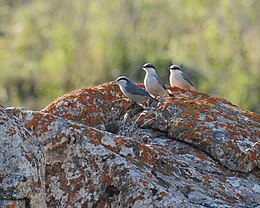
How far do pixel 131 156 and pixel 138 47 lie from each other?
26128 mm

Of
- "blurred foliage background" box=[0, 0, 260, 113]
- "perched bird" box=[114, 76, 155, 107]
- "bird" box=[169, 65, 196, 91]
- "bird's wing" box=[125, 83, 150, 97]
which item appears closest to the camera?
"perched bird" box=[114, 76, 155, 107]

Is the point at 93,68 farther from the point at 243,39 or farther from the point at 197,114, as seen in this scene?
the point at 197,114

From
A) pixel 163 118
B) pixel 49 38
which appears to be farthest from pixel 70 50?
pixel 163 118

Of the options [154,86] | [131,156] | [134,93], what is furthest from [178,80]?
[131,156]

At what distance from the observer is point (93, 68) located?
3216 centimetres

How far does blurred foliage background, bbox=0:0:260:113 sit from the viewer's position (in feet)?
102

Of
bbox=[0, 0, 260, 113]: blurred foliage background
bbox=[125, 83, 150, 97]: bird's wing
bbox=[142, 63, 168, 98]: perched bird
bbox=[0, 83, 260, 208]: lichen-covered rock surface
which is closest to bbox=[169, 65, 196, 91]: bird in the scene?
bbox=[142, 63, 168, 98]: perched bird

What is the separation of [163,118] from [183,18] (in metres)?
27.6

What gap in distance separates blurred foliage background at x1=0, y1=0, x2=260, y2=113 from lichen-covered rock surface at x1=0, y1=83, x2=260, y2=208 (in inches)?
771

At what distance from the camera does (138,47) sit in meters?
33.3

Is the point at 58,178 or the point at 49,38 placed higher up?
the point at 58,178

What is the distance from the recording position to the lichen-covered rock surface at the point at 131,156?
Result: 630 cm

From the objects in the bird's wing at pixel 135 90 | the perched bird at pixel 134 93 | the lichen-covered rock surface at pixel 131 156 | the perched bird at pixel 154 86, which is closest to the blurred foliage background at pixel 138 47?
the perched bird at pixel 154 86

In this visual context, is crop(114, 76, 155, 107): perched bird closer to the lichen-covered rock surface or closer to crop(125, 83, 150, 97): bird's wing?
crop(125, 83, 150, 97): bird's wing
